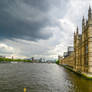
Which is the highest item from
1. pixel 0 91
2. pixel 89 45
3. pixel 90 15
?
pixel 90 15

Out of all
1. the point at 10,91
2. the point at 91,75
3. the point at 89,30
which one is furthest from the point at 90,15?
the point at 10,91

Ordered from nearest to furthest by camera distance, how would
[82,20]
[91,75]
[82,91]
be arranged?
[82,91] < [91,75] < [82,20]

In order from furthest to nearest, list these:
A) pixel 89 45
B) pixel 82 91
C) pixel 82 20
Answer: pixel 82 20 → pixel 89 45 → pixel 82 91

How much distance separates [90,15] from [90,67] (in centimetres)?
1793

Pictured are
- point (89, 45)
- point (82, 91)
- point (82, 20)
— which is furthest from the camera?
point (82, 20)

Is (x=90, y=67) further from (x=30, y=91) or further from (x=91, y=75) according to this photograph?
(x=30, y=91)

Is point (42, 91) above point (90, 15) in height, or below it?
below

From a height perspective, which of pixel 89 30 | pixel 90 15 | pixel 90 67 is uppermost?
pixel 90 15

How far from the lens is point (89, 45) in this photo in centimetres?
3500

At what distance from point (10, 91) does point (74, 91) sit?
39.2 ft

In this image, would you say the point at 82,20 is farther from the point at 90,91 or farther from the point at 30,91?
the point at 30,91

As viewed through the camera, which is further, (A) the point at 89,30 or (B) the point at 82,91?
(A) the point at 89,30

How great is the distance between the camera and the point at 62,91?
19672 millimetres

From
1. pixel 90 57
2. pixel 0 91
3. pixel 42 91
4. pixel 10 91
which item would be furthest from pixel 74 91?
pixel 90 57
